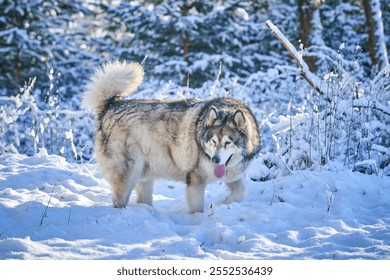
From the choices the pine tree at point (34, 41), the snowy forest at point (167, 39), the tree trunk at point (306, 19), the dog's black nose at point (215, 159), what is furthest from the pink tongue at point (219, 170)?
the tree trunk at point (306, 19)

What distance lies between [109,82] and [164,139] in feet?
3.52

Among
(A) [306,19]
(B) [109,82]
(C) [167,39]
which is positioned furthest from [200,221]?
(A) [306,19]

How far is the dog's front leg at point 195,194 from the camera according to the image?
477cm

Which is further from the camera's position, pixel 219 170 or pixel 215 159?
pixel 219 170

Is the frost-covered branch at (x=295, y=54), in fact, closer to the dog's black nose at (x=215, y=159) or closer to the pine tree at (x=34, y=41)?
the dog's black nose at (x=215, y=159)

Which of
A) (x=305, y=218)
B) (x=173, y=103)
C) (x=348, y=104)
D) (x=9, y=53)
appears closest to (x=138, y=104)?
(x=173, y=103)

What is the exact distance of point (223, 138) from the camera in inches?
178

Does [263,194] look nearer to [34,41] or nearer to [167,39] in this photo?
[167,39]

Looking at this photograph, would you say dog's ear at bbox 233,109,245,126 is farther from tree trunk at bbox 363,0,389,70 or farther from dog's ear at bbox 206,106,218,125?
tree trunk at bbox 363,0,389,70

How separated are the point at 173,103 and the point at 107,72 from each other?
3.07 feet

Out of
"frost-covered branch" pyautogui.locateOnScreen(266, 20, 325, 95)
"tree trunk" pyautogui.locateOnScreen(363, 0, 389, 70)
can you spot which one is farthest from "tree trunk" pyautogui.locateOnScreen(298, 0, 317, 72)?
"frost-covered branch" pyautogui.locateOnScreen(266, 20, 325, 95)

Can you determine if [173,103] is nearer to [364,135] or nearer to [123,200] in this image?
[123,200]

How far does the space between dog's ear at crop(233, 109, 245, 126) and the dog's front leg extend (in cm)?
76

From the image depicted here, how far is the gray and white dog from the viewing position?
4656 millimetres
